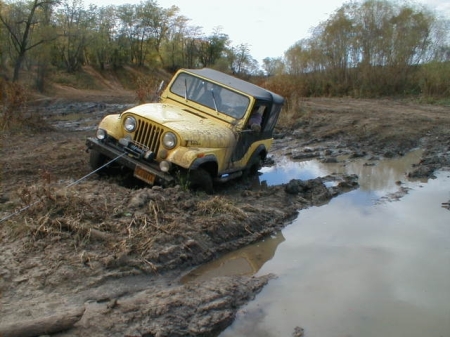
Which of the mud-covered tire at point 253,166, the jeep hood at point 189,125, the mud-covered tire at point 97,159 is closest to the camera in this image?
the jeep hood at point 189,125

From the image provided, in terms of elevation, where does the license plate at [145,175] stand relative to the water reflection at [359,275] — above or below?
above

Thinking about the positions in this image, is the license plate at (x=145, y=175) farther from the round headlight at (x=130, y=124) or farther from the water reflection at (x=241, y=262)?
the water reflection at (x=241, y=262)

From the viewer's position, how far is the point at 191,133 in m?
6.17

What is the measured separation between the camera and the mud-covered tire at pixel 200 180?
620 centimetres

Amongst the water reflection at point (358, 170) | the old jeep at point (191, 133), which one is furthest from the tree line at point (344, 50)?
the old jeep at point (191, 133)

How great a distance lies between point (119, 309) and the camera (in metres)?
3.49

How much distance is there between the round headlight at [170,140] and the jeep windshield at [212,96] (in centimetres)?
139

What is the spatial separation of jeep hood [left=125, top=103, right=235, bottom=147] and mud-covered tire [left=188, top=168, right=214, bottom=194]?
37cm

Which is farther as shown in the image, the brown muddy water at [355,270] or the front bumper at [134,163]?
the front bumper at [134,163]

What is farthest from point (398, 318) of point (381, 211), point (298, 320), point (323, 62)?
point (323, 62)

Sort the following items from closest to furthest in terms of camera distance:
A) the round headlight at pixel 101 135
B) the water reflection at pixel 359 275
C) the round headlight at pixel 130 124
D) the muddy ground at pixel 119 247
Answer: the muddy ground at pixel 119 247 < the water reflection at pixel 359 275 < the round headlight at pixel 130 124 < the round headlight at pixel 101 135

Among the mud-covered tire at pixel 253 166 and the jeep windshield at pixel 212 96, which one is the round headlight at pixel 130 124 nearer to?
the jeep windshield at pixel 212 96

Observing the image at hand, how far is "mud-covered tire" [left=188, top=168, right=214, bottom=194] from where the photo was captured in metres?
6.20

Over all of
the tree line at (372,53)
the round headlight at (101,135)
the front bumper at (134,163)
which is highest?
the tree line at (372,53)
